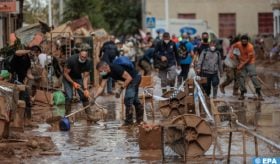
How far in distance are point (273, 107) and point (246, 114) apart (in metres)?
1.81

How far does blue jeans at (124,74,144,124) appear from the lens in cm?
1627

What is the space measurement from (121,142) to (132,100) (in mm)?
2273

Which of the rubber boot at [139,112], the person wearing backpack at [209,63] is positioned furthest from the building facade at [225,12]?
the rubber boot at [139,112]

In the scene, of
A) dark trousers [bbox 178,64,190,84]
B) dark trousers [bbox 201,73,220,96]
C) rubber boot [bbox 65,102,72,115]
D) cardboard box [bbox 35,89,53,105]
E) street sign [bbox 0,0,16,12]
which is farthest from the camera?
dark trousers [bbox 178,64,190,84]

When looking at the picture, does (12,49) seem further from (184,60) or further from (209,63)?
(184,60)

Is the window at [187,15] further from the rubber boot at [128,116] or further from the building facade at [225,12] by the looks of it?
the rubber boot at [128,116]

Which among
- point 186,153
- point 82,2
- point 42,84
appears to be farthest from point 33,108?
point 82,2

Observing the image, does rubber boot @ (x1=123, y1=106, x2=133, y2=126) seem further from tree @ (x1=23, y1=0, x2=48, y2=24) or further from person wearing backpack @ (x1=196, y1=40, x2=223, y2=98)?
tree @ (x1=23, y1=0, x2=48, y2=24)

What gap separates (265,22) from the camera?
66000mm

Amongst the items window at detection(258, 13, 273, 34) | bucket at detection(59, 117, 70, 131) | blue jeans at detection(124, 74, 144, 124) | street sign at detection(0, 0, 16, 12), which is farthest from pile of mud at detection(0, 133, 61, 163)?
window at detection(258, 13, 273, 34)

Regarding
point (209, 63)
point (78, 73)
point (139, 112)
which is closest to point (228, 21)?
point (209, 63)

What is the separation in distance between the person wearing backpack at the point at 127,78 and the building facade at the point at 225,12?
160 ft

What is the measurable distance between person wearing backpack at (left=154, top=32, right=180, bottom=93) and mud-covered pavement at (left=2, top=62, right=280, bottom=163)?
1494 mm

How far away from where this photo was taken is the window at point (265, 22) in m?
65.8
